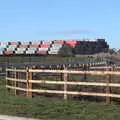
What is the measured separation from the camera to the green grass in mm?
14702

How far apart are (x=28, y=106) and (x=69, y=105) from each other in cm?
154

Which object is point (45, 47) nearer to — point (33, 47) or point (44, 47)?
point (44, 47)

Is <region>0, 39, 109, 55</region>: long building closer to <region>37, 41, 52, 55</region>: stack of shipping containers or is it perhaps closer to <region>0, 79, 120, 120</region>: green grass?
<region>37, 41, 52, 55</region>: stack of shipping containers

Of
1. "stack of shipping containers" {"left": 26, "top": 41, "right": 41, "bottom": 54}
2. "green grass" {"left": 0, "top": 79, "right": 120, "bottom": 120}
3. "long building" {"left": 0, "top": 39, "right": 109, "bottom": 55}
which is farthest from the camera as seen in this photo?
"stack of shipping containers" {"left": 26, "top": 41, "right": 41, "bottom": 54}

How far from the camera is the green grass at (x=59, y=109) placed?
579 inches

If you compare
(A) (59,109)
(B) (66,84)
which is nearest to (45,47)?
(B) (66,84)

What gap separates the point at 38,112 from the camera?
15680 mm

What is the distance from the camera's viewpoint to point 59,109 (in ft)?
53.9

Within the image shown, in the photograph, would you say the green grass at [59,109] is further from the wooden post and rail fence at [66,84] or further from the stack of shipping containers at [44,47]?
the stack of shipping containers at [44,47]

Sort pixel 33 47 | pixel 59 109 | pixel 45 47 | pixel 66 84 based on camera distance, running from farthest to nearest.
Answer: pixel 33 47 → pixel 45 47 → pixel 66 84 → pixel 59 109

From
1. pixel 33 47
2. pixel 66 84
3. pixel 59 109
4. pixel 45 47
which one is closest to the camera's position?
pixel 59 109

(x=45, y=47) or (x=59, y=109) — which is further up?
(x=45, y=47)

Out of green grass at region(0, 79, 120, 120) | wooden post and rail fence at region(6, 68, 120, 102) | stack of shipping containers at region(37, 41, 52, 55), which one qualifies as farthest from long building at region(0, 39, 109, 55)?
green grass at region(0, 79, 120, 120)

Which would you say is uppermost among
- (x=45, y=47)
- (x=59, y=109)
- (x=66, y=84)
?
(x=45, y=47)
